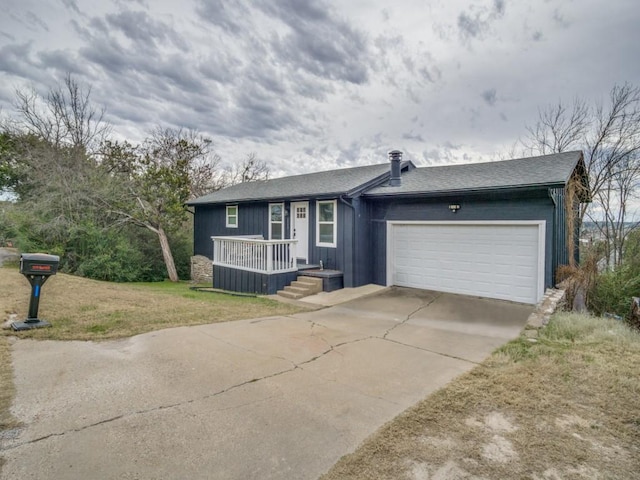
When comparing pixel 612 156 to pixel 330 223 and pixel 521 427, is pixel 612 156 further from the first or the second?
→ pixel 521 427

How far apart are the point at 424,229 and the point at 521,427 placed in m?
7.09

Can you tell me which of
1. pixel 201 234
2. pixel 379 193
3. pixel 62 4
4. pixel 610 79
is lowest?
pixel 201 234

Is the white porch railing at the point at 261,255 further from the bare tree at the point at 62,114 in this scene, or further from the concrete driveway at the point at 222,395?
the bare tree at the point at 62,114

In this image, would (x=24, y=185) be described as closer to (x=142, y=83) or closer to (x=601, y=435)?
(x=142, y=83)

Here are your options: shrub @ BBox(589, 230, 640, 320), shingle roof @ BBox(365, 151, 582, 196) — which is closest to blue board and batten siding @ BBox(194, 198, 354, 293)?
shingle roof @ BBox(365, 151, 582, 196)

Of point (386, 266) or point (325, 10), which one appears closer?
point (325, 10)

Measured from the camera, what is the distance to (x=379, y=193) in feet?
32.6

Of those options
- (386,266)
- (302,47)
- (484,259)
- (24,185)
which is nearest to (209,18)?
(302,47)

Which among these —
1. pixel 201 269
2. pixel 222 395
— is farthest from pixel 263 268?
pixel 201 269

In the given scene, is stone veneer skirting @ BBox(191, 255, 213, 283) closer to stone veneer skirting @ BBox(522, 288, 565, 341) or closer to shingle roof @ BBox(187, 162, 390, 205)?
shingle roof @ BBox(187, 162, 390, 205)

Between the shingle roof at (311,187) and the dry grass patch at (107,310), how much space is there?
380 centimetres

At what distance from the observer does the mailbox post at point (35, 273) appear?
5.10m

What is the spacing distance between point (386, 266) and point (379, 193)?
2183mm

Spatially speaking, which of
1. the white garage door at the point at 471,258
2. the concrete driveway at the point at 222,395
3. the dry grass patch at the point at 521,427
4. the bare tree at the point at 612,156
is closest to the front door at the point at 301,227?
the white garage door at the point at 471,258
